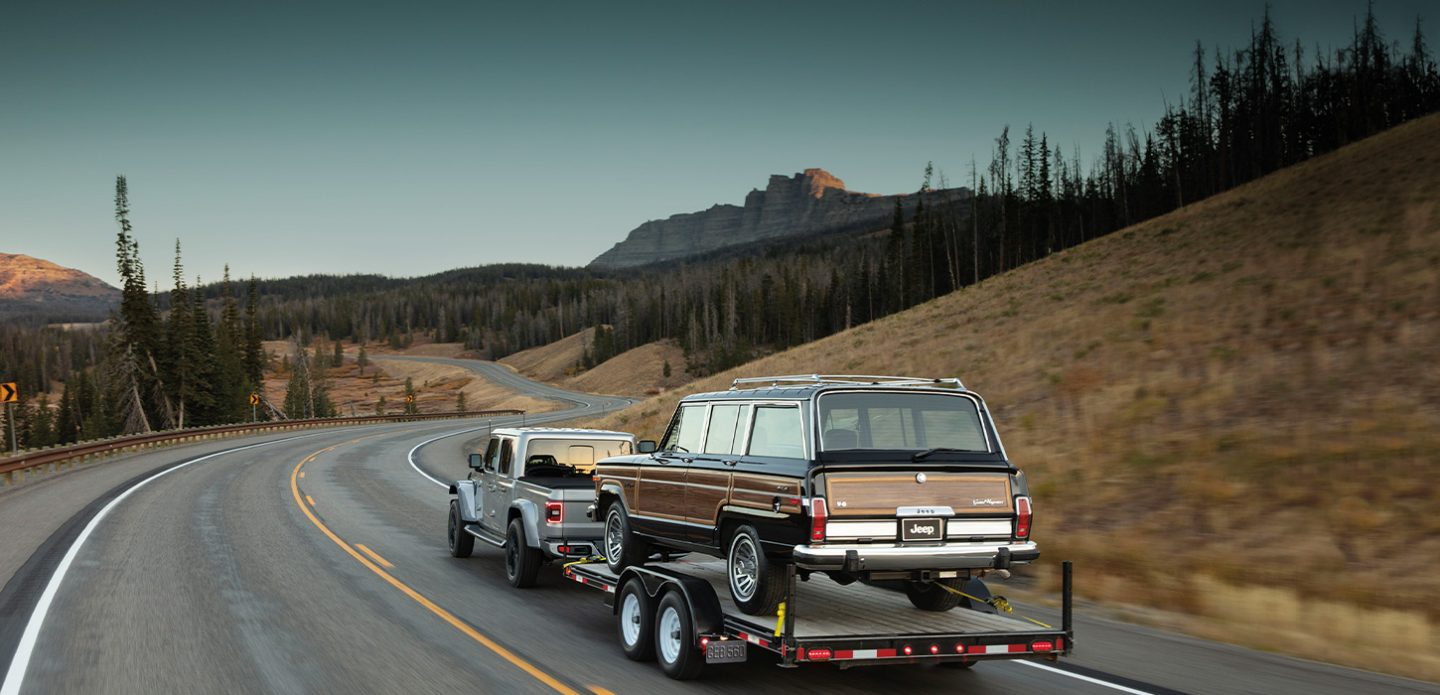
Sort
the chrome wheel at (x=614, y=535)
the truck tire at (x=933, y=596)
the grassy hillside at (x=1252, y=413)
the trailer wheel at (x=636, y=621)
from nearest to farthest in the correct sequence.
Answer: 1. the trailer wheel at (x=636, y=621)
2. the truck tire at (x=933, y=596)
3. the chrome wheel at (x=614, y=535)
4. the grassy hillside at (x=1252, y=413)

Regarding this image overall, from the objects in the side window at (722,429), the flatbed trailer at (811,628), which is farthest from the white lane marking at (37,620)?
the side window at (722,429)

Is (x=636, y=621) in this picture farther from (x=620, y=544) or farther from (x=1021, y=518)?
(x=1021, y=518)

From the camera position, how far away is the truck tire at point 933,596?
8094 mm

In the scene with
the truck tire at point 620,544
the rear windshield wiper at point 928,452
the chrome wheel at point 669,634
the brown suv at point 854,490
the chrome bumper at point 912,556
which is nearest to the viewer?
the chrome bumper at point 912,556

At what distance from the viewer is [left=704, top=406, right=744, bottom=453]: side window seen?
804cm

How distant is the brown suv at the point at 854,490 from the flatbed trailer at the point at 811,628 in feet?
0.91

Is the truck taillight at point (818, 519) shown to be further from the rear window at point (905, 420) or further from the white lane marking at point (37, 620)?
the white lane marking at point (37, 620)

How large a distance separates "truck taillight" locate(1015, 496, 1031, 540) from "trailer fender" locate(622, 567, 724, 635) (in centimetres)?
232

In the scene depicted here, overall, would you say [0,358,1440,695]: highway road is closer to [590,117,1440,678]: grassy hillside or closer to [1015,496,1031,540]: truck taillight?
[1015,496,1031,540]: truck taillight

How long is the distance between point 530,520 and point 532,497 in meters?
0.45

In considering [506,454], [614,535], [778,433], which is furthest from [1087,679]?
[506,454]

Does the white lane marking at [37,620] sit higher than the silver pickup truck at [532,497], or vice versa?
the silver pickup truck at [532,497]

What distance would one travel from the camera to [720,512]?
764cm

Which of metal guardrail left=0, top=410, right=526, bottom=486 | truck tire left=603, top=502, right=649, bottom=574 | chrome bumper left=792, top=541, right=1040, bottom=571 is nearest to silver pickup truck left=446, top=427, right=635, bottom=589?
truck tire left=603, top=502, right=649, bottom=574
